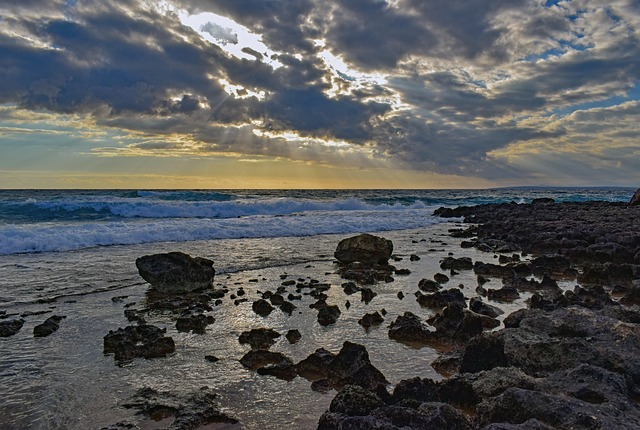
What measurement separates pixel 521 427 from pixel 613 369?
2.33 meters

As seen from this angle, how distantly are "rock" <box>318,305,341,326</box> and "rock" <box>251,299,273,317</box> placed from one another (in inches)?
42.4

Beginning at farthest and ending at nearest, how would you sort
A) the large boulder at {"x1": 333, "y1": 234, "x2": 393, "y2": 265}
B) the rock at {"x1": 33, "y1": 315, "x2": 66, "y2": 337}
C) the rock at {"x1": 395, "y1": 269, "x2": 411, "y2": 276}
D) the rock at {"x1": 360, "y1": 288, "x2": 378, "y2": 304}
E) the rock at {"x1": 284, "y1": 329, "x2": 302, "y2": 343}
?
the large boulder at {"x1": 333, "y1": 234, "x2": 393, "y2": 265}, the rock at {"x1": 395, "y1": 269, "x2": 411, "y2": 276}, the rock at {"x1": 360, "y1": 288, "x2": 378, "y2": 304}, the rock at {"x1": 33, "y1": 315, "x2": 66, "y2": 337}, the rock at {"x1": 284, "y1": 329, "x2": 302, "y2": 343}

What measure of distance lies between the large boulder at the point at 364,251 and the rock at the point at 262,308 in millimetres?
6278

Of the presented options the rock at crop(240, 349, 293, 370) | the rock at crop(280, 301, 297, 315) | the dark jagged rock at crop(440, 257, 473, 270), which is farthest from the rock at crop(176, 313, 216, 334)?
the dark jagged rock at crop(440, 257, 473, 270)

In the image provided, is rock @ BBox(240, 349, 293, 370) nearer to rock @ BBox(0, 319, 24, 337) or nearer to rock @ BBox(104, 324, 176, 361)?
rock @ BBox(104, 324, 176, 361)

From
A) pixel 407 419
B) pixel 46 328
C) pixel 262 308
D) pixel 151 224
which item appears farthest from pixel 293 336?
pixel 151 224

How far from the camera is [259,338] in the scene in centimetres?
701

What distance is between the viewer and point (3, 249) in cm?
1659

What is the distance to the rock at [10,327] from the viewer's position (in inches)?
295

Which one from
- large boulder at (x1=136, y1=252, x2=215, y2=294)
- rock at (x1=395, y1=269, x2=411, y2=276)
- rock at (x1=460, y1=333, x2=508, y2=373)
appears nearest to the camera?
rock at (x1=460, y1=333, x2=508, y2=373)

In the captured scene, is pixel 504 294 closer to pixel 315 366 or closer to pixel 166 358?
pixel 315 366

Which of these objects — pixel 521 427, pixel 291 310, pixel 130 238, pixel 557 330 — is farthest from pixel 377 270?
pixel 130 238

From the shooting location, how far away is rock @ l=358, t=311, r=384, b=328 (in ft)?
25.8

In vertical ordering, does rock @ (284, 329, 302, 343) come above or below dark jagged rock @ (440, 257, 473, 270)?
below
